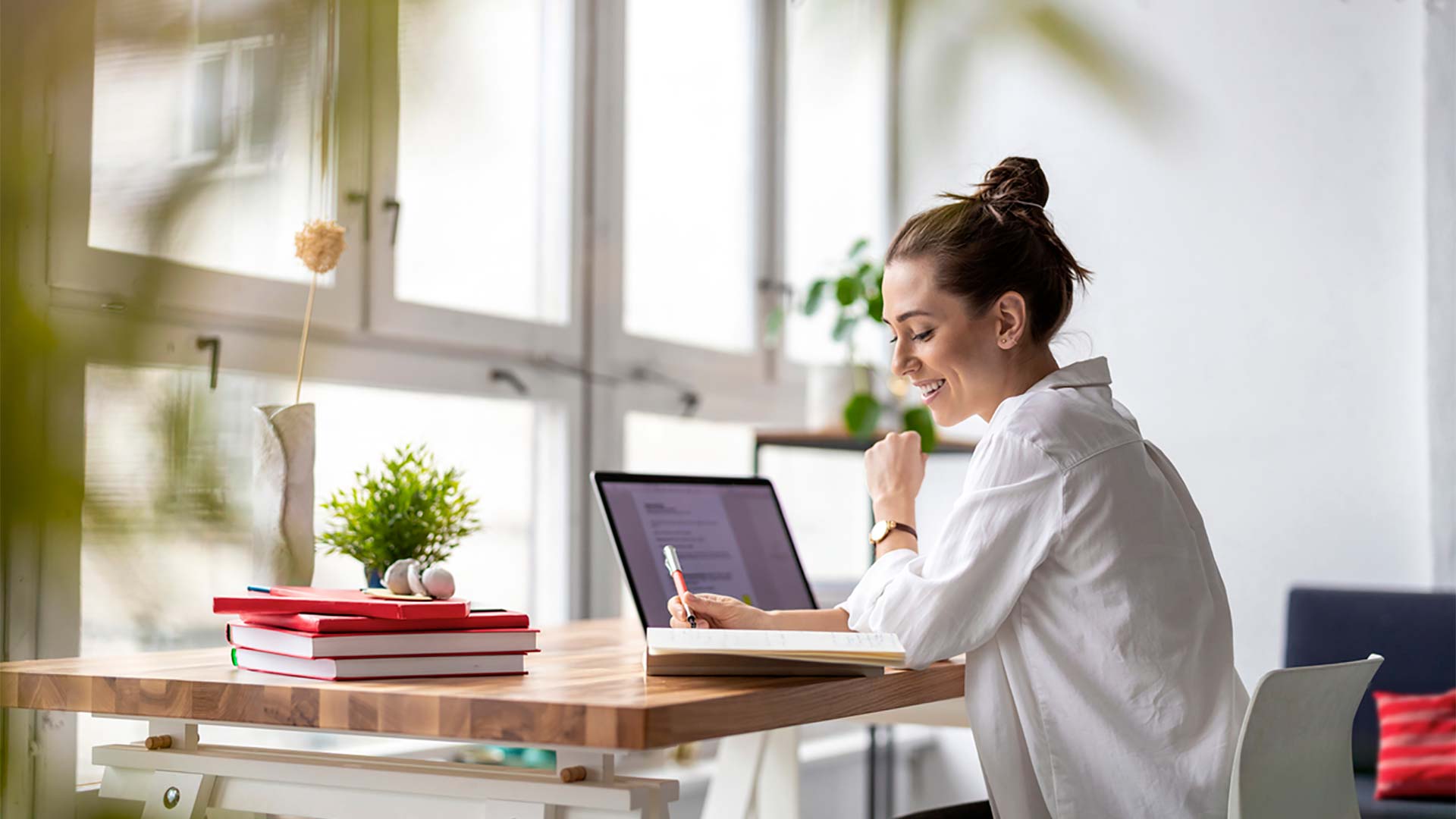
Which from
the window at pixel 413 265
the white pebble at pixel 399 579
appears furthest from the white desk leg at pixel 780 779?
the white pebble at pixel 399 579

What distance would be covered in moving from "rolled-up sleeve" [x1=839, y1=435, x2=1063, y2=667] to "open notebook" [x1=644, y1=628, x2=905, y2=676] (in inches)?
1.7

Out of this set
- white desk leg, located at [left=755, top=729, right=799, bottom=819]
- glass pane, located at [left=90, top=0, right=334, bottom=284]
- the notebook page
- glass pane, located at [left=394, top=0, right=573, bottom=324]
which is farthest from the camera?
glass pane, located at [left=394, top=0, right=573, bottom=324]

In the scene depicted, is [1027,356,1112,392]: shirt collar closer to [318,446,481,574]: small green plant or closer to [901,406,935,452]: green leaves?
[318,446,481,574]: small green plant

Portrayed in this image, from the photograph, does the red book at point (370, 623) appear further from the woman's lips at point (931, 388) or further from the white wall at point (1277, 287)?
the white wall at point (1277, 287)

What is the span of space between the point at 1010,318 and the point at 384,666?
2.15 ft

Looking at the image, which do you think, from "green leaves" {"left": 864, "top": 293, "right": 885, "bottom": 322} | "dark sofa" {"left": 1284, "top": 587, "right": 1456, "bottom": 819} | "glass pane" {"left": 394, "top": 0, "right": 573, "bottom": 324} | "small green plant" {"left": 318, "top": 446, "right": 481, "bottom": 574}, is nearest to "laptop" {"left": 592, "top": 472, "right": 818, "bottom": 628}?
"small green plant" {"left": 318, "top": 446, "right": 481, "bottom": 574}

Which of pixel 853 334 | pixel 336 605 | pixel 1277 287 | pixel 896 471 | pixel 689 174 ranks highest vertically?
pixel 689 174

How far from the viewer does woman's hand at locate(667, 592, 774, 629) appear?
1.16 m

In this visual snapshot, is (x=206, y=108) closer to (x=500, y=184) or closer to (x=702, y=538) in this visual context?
(x=702, y=538)

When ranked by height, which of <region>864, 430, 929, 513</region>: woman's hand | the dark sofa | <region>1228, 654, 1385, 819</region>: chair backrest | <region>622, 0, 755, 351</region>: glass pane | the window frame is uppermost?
<region>622, 0, 755, 351</region>: glass pane

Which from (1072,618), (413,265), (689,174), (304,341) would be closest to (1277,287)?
(689,174)

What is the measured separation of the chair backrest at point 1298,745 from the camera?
104 cm

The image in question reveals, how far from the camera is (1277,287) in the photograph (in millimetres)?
3283

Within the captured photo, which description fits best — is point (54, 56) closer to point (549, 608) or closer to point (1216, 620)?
point (1216, 620)
